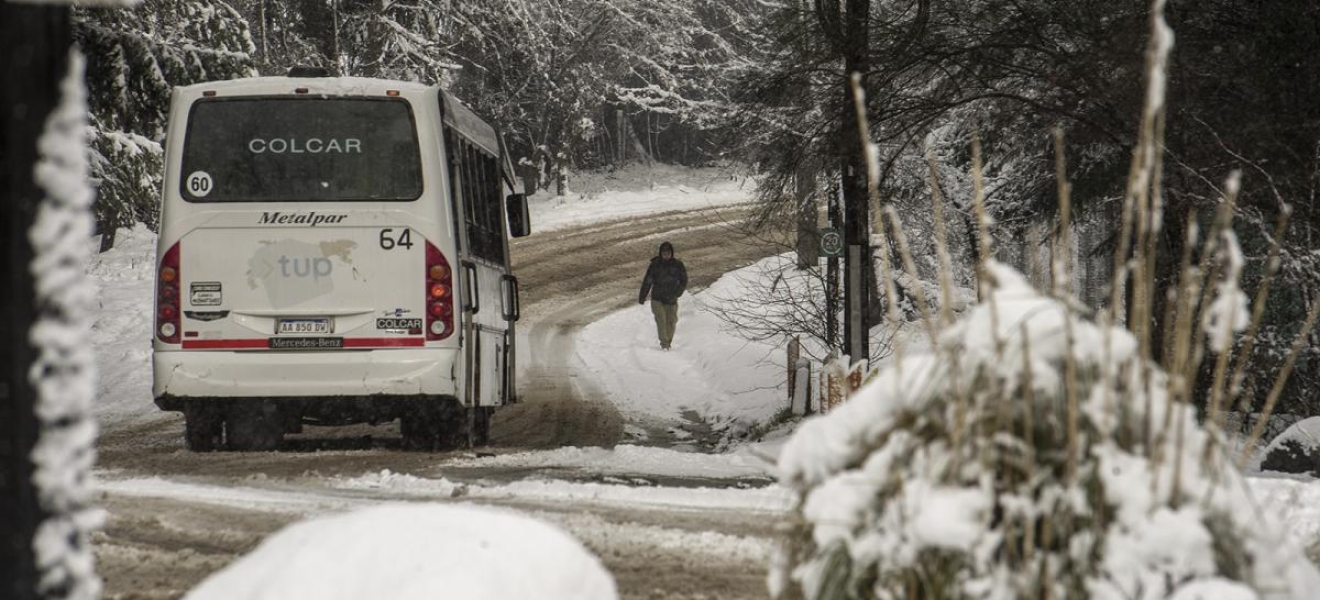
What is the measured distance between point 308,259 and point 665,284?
1346cm

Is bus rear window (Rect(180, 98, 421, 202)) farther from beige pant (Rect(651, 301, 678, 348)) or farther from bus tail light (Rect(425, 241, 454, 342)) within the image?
beige pant (Rect(651, 301, 678, 348))

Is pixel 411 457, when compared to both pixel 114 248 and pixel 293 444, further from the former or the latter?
pixel 114 248

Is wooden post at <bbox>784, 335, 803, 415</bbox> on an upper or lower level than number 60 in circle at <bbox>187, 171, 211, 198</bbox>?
lower

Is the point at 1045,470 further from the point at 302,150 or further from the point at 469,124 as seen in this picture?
the point at 469,124

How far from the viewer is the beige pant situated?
975 inches

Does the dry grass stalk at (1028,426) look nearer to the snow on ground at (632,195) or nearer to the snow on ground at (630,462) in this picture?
the snow on ground at (630,462)

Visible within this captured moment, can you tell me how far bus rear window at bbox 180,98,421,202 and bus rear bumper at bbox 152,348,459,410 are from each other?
1177 mm

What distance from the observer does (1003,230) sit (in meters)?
19.2

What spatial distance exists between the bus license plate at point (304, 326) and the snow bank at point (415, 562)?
7629 mm

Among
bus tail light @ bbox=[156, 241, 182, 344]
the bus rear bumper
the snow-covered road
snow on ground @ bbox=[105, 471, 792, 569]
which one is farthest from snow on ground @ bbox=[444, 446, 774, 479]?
bus tail light @ bbox=[156, 241, 182, 344]

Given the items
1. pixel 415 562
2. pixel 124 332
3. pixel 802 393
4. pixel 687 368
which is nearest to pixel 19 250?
pixel 415 562

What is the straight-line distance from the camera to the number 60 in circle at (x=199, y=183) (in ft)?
36.7

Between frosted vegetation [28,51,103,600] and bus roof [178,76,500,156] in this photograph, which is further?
bus roof [178,76,500,156]

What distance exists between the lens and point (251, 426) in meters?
11.7
